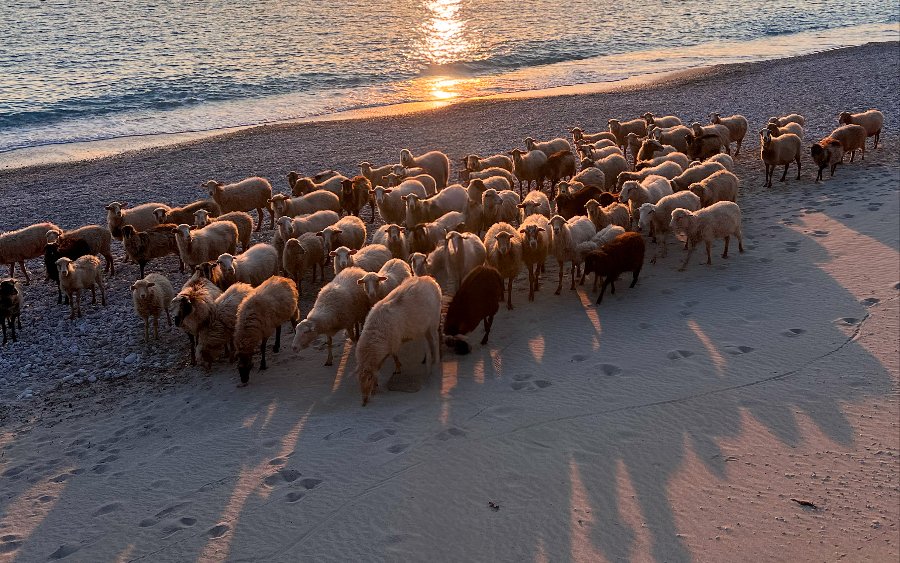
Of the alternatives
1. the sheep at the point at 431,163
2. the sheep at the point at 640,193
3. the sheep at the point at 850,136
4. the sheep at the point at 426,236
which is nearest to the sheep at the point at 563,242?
the sheep at the point at 426,236

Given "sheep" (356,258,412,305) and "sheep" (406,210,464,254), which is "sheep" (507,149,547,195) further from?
"sheep" (356,258,412,305)

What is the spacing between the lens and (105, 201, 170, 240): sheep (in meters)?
15.0

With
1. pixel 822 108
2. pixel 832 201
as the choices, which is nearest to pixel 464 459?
pixel 832 201

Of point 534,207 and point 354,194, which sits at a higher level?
point 534,207

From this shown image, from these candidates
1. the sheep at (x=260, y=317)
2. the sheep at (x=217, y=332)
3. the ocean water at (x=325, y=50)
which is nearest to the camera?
the sheep at (x=260, y=317)

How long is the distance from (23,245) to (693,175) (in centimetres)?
1267

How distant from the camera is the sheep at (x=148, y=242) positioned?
45.2 ft

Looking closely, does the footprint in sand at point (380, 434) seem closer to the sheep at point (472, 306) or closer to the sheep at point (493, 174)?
the sheep at point (472, 306)

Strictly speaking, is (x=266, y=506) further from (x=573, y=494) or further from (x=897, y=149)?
(x=897, y=149)

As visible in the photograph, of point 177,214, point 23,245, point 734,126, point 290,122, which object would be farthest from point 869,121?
point 290,122

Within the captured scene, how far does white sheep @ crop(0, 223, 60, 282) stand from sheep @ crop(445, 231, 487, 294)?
26.2 ft

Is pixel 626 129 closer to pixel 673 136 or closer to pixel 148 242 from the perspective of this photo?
pixel 673 136

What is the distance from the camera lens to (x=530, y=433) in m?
7.95

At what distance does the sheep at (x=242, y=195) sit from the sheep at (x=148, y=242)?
7.59 feet
